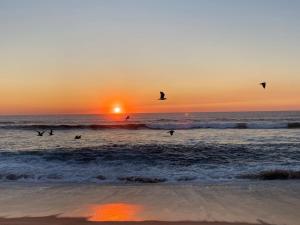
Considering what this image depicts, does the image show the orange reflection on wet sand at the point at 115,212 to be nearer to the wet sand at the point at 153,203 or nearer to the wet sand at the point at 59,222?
the wet sand at the point at 153,203

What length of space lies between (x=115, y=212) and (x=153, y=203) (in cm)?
125

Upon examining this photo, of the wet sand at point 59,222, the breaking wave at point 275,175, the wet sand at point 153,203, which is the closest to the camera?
the wet sand at point 59,222

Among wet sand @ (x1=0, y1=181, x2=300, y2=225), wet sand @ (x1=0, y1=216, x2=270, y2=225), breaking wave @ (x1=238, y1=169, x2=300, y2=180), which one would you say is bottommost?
breaking wave @ (x1=238, y1=169, x2=300, y2=180)

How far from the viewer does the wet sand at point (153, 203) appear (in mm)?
8680

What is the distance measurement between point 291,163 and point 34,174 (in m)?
10.1

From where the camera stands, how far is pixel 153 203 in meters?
10.3

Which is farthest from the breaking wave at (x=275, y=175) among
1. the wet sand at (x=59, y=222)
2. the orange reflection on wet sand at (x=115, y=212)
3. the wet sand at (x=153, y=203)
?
the wet sand at (x=59, y=222)

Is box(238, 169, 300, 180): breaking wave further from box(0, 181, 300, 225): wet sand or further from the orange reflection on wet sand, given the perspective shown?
the orange reflection on wet sand

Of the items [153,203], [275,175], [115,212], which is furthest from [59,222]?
[275,175]

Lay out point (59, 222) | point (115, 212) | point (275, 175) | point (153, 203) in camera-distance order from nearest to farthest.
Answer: point (59, 222), point (115, 212), point (153, 203), point (275, 175)

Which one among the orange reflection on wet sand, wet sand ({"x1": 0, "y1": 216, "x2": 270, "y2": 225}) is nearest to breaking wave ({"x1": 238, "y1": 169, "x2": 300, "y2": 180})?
the orange reflection on wet sand

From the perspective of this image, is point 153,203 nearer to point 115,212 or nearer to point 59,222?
point 115,212

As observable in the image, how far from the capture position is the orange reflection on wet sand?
345 inches

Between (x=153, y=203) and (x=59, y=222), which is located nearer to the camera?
(x=59, y=222)
